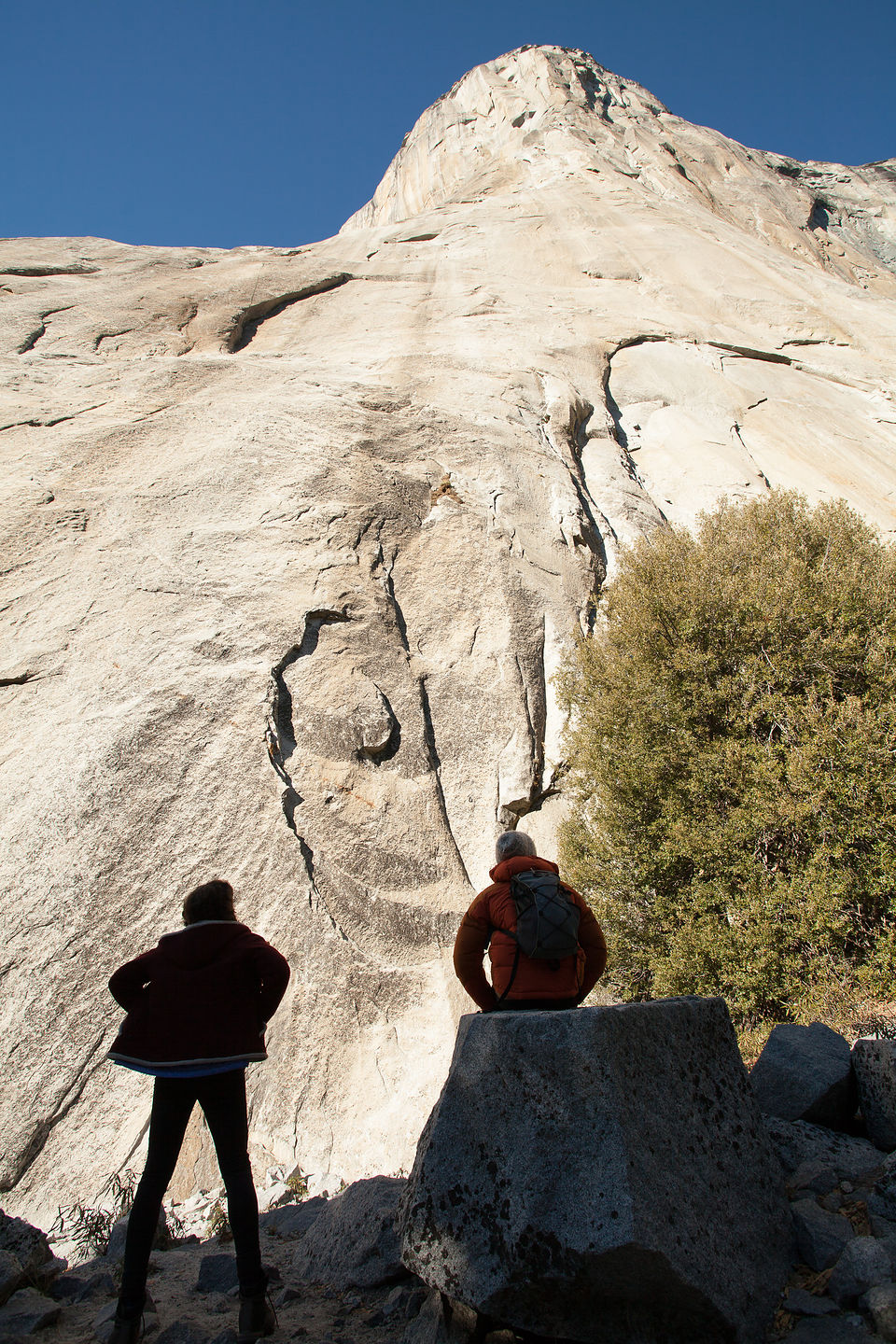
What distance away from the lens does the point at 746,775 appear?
10.4 m

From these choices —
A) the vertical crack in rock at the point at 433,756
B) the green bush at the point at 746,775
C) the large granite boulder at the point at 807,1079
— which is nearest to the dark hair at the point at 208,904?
the large granite boulder at the point at 807,1079

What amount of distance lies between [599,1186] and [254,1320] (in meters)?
1.79

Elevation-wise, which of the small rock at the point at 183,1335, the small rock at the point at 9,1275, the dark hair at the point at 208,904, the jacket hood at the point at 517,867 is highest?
→ the dark hair at the point at 208,904

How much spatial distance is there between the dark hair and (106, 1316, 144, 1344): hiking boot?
5.69 ft

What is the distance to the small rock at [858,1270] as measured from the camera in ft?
10.5

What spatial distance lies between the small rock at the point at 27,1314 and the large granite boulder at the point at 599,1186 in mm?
1959

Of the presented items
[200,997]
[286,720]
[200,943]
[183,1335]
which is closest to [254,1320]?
[183,1335]

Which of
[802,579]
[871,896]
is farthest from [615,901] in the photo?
[802,579]

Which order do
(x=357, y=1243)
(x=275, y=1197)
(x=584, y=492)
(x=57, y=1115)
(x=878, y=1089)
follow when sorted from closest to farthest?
1. (x=357, y=1243)
2. (x=878, y=1089)
3. (x=275, y=1197)
4. (x=57, y=1115)
5. (x=584, y=492)

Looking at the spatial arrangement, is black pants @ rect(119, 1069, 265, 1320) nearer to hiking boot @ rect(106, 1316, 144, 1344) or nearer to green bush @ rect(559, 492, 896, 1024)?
hiking boot @ rect(106, 1316, 144, 1344)

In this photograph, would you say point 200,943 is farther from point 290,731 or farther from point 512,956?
point 290,731

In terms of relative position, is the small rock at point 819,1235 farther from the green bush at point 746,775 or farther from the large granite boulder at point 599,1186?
the green bush at point 746,775

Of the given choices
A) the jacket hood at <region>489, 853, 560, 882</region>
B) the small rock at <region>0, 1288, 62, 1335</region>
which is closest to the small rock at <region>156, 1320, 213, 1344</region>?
the small rock at <region>0, 1288, 62, 1335</region>

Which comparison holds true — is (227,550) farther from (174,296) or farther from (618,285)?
(618,285)
